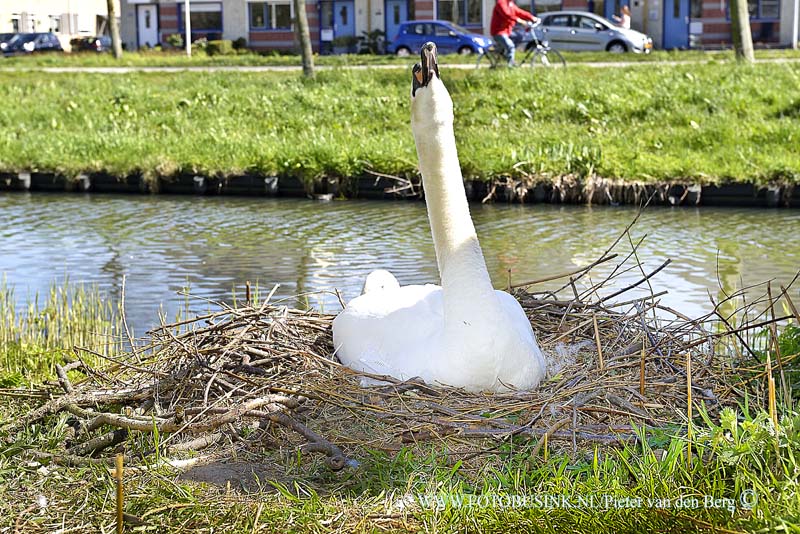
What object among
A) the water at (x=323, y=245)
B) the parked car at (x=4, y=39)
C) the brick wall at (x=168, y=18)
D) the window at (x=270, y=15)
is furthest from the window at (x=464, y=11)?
the water at (x=323, y=245)

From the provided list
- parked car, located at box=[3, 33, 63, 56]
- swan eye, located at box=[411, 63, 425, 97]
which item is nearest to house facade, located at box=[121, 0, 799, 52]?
parked car, located at box=[3, 33, 63, 56]

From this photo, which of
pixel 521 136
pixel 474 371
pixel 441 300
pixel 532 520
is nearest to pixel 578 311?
pixel 441 300

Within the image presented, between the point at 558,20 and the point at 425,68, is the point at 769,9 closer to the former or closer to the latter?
the point at 558,20

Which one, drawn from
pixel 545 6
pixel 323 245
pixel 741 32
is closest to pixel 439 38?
pixel 545 6

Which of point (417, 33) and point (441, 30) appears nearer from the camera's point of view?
point (441, 30)

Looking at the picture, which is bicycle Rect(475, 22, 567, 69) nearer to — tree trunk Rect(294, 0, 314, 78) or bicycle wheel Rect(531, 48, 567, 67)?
bicycle wheel Rect(531, 48, 567, 67)

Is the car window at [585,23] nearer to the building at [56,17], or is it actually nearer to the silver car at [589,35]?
the silver car at [589,35]

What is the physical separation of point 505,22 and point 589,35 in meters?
19.5

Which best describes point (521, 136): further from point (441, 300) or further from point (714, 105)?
point (441, 300)

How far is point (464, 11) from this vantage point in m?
55.5

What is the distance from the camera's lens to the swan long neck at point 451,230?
5.35 metres

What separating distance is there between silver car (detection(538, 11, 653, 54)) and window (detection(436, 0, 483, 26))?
11.5 m

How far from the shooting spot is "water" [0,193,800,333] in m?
11.2

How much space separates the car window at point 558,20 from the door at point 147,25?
89.8 feet
